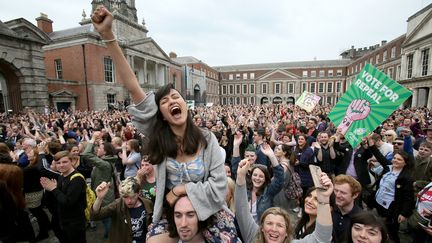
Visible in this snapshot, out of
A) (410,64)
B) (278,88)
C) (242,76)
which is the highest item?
(242,76)

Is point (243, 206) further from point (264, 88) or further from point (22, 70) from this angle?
point (264, 88)

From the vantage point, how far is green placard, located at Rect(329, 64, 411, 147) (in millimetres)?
3812

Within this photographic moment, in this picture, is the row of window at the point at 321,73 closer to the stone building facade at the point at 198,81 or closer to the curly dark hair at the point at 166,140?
the stone building facade at the point at 198,81

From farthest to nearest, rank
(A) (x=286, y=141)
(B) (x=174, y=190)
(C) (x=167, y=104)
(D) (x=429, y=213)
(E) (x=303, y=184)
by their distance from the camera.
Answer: (A) (x=286, y=141) < (E) (x=303, y=184) < (D) (x=429, y=213) < (C) (x=167, y=104) < (B) (x=174, y=190)

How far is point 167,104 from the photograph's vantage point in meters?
1.59

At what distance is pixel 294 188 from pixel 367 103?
7.11 feet

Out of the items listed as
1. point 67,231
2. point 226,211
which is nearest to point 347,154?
point 226,211

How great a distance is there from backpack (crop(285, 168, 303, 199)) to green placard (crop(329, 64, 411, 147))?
125 cm

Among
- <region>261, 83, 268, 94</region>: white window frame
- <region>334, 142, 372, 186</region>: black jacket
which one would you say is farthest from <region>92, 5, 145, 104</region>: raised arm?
<region>261, 83, 268, 94</region>: white window frame

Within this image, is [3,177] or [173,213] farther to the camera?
[3,177]

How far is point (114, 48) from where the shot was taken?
1.56 m

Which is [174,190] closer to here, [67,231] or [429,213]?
[67,231]

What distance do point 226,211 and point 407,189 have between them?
3.28 m

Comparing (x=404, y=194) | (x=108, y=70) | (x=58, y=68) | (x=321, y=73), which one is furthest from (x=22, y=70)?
(x=321, y=73)
